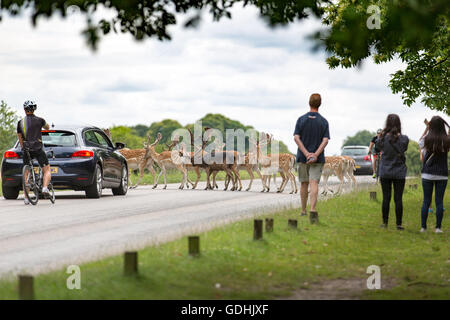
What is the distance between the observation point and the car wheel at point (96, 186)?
19109 mm

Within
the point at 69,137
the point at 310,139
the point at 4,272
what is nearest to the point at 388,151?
the point at 310,139

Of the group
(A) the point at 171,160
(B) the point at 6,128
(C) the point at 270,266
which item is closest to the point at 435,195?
(C) the point at 270,266

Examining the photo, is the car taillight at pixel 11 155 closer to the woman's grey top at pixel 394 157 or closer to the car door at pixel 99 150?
the car door at pixel 99 150

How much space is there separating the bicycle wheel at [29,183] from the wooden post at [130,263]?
9.93 m

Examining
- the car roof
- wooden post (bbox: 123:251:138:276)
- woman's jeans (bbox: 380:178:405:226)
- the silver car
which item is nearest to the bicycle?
the car roof

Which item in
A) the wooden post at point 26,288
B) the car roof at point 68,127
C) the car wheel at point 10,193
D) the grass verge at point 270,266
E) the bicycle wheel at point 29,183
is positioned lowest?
the grass verge at point 270,266

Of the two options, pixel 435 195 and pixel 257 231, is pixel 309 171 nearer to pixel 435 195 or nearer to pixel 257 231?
pixel 435 195

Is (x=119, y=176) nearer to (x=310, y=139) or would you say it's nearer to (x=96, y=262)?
(x=310, y=139)

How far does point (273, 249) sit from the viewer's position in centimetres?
976

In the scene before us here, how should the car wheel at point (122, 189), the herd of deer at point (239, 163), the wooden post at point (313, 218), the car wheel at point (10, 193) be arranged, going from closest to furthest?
the wooden post at point (313, 218) < the car wheel at point (10, 193) < the car wheel at point (122, 189) < the herd of deer at point (239, 163)

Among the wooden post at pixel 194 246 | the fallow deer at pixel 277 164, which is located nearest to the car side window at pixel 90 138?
→ the fallow deer at pixel 277 164

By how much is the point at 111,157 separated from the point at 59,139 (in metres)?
1.86

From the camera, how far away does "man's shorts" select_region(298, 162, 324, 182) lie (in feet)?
42.6

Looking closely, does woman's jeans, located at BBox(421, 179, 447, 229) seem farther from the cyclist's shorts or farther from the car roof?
the car roof
